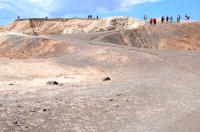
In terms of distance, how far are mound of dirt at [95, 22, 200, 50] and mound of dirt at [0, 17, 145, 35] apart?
6.78 ft

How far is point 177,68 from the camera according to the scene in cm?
2002

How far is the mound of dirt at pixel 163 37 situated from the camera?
3709cm

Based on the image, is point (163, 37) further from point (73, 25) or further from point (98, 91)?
point (98, 91)

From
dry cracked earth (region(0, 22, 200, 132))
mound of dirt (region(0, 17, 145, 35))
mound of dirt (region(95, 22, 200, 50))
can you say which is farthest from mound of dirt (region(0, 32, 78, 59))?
mound of dirt (region(0, 17, 145, 35))

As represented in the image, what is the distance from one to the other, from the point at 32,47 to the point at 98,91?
17938mm

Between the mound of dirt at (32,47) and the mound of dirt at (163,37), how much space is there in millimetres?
8539

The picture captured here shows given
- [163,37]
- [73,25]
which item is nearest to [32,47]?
[163,37]

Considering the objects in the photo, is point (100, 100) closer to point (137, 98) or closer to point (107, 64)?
point (137, 98)

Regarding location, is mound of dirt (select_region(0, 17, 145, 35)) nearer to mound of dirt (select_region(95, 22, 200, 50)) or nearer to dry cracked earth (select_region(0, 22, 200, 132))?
mound of dirt (select_region(95, 22, 200, 50))

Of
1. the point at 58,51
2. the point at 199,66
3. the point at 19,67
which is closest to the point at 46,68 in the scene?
the point at 19,67

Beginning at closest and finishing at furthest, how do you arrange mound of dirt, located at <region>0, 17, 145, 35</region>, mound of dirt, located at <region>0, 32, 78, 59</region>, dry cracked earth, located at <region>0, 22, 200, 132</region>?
dry cracked earth, located at <region>0, 22, 200, 132</region>
mound of dirt, located at <region>0, 32, 78, 59</region>
mound of dirt, located at <region>0, 17, 145, 35</region>

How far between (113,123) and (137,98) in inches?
121

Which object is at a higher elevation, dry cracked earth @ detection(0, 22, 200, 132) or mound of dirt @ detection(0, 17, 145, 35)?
mound of dirt @ detection(0, 17, 145, 35)

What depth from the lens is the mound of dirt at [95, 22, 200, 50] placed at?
3709cm
